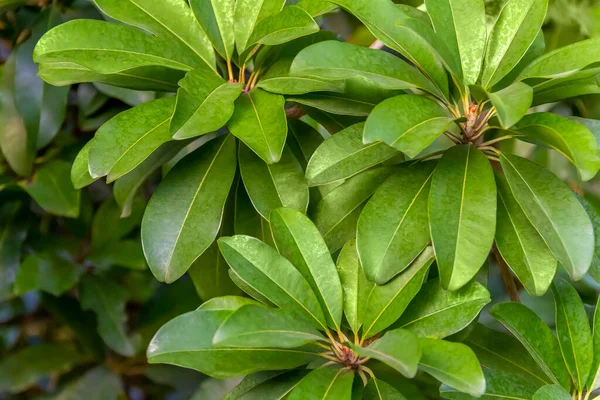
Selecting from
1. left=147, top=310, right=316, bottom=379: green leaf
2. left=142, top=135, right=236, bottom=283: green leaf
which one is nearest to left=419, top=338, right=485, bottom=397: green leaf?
left=147, top=310, right=316, bottom=379: green leaf

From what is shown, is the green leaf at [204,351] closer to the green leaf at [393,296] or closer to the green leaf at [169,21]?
the green leaf at [393,296]

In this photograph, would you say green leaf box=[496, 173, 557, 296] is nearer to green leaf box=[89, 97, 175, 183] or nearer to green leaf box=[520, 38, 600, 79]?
green leaf box=[520, 38, 600, 79]

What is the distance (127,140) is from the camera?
59 cm

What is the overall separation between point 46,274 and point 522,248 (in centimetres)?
88


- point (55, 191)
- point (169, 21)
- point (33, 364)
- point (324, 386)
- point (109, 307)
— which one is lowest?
point (33, 364)

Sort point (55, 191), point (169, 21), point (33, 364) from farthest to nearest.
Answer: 1. point (33, 364)
2. point (55, 191)
3. point (169, 21)

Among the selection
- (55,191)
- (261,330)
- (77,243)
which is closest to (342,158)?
(261,330)

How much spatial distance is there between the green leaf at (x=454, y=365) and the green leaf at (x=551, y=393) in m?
0.10

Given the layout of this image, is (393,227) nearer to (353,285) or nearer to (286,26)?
(353,285)

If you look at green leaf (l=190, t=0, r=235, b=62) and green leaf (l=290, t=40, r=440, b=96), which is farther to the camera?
green leaf (l=190, t=0, r=235, b=62)

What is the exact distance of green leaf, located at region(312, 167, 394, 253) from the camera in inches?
25.7

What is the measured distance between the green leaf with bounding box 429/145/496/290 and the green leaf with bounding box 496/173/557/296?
58 mm

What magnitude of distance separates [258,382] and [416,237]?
225mm

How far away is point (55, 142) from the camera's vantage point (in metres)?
1.13
